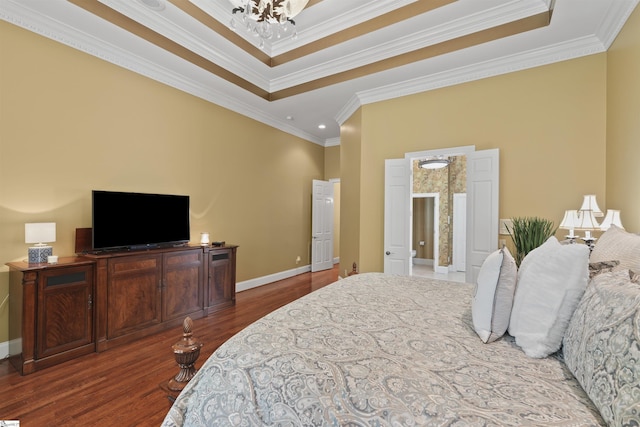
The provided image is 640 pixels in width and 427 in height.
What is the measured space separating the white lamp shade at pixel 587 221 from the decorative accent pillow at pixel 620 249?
100 centimetres

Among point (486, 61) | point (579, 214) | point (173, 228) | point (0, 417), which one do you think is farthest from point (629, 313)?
point (173, 228)

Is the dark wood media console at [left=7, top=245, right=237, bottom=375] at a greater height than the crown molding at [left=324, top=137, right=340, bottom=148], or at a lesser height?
lesser

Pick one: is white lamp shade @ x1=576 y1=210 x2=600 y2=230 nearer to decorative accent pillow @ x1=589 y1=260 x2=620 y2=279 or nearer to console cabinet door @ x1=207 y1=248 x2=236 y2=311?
decorative accent pillow @ x1=589 y1=260 x2=620 y2=279

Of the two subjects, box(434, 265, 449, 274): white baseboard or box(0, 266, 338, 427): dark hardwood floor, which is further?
box(434, 265, 449, 274): white baseboard

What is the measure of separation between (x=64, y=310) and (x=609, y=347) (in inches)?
143

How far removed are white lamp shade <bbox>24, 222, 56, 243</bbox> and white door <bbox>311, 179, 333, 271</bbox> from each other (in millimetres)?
4491

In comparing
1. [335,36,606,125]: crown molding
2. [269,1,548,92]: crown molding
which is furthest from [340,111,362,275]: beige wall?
[269,1,548,92]: crown molding

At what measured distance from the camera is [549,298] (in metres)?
1.15

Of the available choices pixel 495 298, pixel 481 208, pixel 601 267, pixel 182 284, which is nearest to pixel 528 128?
pixel 481 208

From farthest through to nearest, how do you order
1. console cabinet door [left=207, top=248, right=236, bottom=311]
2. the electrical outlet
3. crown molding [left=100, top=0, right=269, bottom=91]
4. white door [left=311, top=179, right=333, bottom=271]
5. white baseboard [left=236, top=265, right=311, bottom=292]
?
white door [left=311, top=179, right=333, bottom=271] → white baseboard [left=236, top=265, right=311, bottom=292] → console cabinet door [left=207, top=248, right=236, bottom=311] → the electrical outlet → crown molding [left=100, top=0, right=269, bottom=91]

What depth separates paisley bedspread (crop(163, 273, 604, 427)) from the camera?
2.65 ft

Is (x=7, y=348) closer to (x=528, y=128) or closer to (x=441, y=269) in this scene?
(x=528, y=128)

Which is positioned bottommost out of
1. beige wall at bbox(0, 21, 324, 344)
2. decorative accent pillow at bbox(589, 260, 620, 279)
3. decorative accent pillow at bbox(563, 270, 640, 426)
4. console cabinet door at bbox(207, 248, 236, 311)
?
console cabinet door at bbox(207, 248, 236, 311)

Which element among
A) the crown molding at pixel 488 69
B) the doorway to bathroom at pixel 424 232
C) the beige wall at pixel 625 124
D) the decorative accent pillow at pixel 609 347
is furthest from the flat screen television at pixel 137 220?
the doorway to bathroom at pixel 424 232
